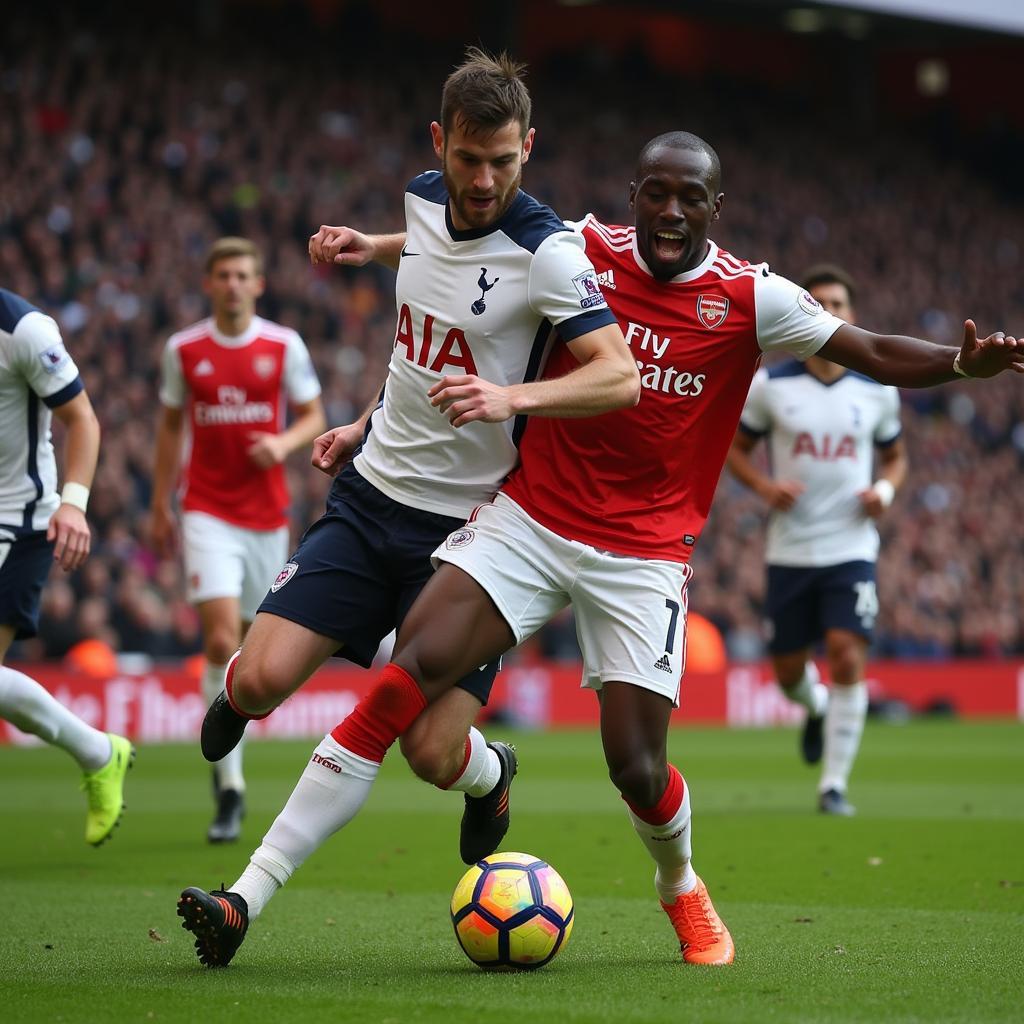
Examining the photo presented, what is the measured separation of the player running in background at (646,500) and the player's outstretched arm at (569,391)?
1.32 ft

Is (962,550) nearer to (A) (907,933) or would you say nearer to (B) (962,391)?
(B) (962,391)

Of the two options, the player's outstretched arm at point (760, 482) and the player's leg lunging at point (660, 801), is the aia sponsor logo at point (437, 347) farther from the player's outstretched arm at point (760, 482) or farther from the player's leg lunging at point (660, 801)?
the player's outstretched arm at point (760, 482)

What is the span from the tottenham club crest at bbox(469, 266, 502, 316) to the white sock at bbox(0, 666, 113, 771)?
296 centimetres

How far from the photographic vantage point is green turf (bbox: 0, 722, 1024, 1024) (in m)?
4.75

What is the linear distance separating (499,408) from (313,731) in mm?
13712

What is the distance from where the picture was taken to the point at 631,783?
5.48 meters

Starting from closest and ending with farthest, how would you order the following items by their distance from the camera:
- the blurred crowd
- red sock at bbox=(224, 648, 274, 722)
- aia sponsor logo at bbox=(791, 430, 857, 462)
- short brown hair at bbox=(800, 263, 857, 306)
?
red sock at bbox=(224, 648, 274, 722), short brown hair at bbox=(800, 263, 857, 306), aia sponsor logo at bbox=(791, 430, 857, 462), the blurred crowd

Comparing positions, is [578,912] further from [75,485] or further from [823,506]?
[823,506]

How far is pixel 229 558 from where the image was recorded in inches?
378

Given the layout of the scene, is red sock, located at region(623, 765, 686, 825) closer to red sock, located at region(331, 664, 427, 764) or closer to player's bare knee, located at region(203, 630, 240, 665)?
red sock, located at region(331, 664, 427, 764)

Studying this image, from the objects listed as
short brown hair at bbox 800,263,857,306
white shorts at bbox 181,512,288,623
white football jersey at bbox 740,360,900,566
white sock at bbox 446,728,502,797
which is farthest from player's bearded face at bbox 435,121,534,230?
white football jersey at bbox 740,360,900,566

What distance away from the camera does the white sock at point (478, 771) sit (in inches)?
232

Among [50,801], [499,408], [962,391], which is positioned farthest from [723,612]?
[499,408]

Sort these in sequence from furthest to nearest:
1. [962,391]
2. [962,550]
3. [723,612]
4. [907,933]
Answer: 1. [962,391]
2. [962,550]
3. [723,612]
4. [907,933]
